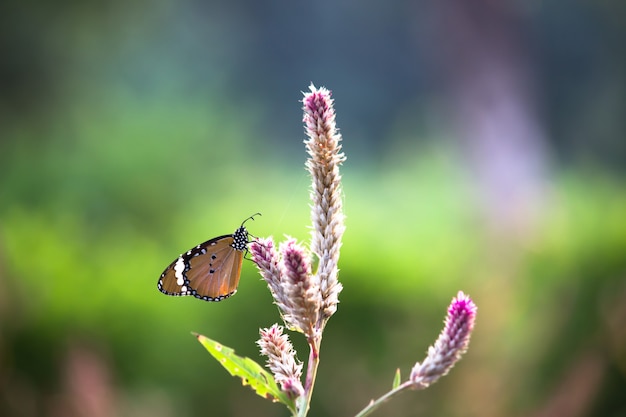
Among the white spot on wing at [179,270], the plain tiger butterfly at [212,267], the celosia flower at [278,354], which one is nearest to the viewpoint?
the celosia flower at [278,354]

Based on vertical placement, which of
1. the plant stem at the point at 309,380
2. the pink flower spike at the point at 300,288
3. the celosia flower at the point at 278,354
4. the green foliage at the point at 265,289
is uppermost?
the green foliage at the point at 265,289

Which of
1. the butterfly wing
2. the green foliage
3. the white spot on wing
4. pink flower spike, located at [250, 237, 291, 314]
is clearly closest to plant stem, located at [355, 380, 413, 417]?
pink flower spike, located at [250, 237, 291, 314]

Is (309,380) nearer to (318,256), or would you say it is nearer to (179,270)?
(318,256)

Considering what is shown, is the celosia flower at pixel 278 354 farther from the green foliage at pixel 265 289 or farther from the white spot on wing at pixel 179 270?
the green foliage at pixel 265 289

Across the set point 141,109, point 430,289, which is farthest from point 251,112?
point 430,289

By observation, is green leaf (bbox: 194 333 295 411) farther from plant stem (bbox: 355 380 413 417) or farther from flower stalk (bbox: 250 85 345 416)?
plant stem (bbox: 355 380 413 417)

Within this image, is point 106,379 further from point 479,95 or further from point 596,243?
point 479,95

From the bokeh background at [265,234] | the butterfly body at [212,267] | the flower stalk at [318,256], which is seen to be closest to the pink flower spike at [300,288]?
the flower stalk at [318,256]
